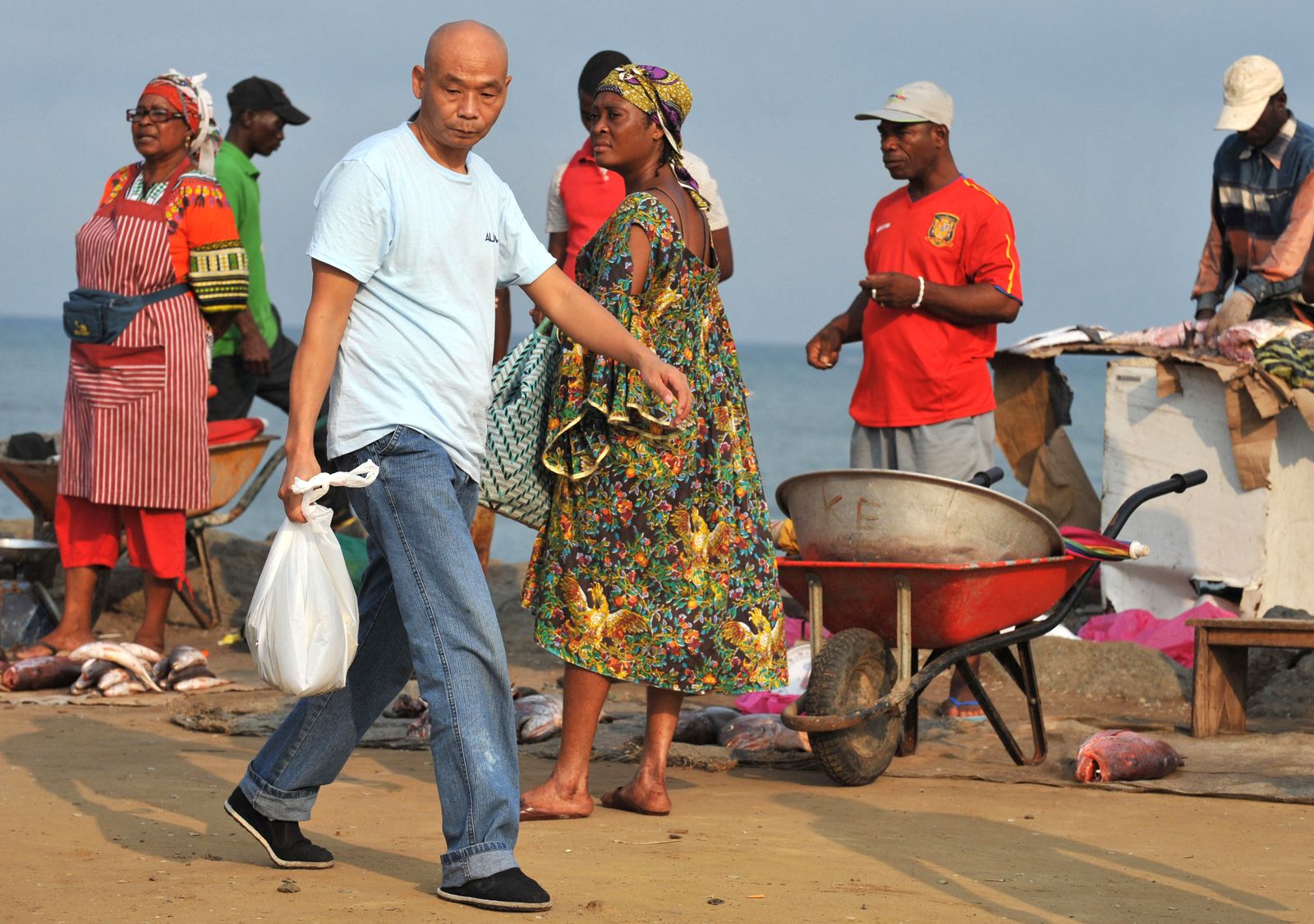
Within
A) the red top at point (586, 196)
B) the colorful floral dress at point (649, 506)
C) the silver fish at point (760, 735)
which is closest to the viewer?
the colorful floral dress at point (649, 506)

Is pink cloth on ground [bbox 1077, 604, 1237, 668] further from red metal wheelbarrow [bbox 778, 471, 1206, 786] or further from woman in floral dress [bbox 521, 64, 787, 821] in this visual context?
woman in floral dress [bbox 521, 64, 787, 821]

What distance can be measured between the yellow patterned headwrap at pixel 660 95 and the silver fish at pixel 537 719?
2.09 m

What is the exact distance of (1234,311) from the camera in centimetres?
819

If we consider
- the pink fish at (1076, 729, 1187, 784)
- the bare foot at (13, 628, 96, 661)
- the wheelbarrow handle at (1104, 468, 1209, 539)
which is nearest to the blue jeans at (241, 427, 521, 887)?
the pink fish at (1076, 729, 1187, 784)

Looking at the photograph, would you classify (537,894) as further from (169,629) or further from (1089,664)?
(169,629)

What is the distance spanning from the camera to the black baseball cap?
9406mm

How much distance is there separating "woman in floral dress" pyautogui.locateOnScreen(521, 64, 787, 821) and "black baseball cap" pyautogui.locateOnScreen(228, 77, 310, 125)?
517 centimetres

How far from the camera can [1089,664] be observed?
7328 mm

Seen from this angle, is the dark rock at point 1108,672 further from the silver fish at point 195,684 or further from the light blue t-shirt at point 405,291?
the light blue t-shirt at point 405,291

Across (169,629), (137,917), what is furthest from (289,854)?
(169,629)

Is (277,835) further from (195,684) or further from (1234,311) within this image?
(1234,311)

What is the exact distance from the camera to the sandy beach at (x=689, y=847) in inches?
146

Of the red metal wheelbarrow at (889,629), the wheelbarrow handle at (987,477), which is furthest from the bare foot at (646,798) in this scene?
the wheelbarrow handle at (987,477)

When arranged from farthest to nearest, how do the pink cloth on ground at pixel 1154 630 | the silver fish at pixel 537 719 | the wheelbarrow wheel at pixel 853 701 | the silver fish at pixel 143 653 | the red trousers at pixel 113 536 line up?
the pink cloth on ground at pixel 1154 630
the red trousers at pixel 113 536
the silver fish at pixel 143 653
the silver fish at pixel 537 719
the wheelbarrow wheel at pixel 853 701
